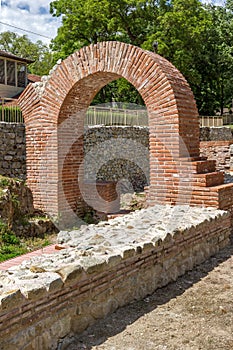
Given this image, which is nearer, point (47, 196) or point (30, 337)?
point (30, 337)

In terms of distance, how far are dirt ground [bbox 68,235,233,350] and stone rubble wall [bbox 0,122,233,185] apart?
6.58 m

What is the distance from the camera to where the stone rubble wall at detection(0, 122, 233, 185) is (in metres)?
10.6

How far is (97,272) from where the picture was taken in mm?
3338

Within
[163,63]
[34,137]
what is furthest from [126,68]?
[34,137]

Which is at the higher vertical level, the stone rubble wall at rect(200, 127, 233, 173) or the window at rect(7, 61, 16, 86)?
the window at rect(7, 61, 16, 86)

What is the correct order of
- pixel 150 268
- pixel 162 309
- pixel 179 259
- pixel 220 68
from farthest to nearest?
pixel 220 68
pixel 179 259
pixel 150 268
pixel 162 309

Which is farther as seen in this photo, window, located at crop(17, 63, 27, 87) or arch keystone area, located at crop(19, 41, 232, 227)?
window, located at crop(17, 63, 27, 87)

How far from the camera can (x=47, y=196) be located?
8.24 m

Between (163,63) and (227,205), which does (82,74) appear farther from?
(227,205)

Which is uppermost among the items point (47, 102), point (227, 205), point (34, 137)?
point (47, 102)

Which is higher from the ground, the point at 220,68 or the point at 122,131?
the point at 220,68

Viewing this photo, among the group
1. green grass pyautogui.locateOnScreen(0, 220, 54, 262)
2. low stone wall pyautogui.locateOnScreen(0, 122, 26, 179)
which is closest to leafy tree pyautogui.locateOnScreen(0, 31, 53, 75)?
low stone wall pyautogui.locateOnScreen(0, 122, 26, 179)

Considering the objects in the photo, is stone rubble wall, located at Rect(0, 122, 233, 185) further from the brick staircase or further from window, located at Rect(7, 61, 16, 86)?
window, located at Rect(7, 61, 16, 86)

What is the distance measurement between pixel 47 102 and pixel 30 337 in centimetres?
587
